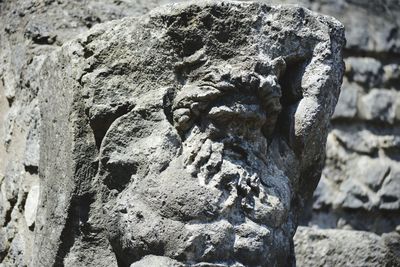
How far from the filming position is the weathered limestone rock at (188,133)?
1.47 meters

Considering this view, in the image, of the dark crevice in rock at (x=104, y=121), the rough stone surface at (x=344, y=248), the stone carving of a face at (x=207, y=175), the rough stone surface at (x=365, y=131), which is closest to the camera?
the stone carving of a face at (x=207, y=175)

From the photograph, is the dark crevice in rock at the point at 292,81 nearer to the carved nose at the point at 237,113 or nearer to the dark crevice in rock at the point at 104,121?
the carved nose at the point at 237,113

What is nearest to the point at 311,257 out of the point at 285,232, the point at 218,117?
the point at 285,232

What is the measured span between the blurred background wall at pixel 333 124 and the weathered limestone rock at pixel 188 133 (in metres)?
0.24

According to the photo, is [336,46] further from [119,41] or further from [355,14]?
[355,14]

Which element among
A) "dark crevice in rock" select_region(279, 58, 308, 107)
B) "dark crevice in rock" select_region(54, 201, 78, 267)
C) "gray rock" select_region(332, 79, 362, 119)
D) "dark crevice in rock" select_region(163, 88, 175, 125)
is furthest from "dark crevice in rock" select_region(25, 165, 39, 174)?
"gray rock" select_region(332, 79, 362, 119)

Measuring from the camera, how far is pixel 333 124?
9.52 ft

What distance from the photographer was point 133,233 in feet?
4.87

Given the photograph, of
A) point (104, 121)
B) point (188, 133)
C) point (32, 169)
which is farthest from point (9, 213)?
point (188, 133)

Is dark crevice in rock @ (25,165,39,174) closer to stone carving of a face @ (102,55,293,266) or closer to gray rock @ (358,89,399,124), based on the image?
stone carving of a face @ (102,55,293,266)

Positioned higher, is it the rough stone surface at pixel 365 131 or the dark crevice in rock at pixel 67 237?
the rough stone surface at pixel 365 131

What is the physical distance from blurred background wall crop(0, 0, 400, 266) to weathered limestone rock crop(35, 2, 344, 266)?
0.24 metres

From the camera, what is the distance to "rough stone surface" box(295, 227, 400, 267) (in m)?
2.36

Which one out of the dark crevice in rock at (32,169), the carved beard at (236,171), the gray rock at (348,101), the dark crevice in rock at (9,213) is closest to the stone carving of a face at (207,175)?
the carved beard at (236,171)
